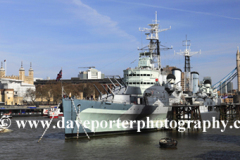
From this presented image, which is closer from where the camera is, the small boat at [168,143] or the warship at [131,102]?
the small boat at [168,143]

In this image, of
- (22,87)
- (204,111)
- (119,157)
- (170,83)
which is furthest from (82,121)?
(22,87)

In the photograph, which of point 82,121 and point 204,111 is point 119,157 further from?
point 204,111

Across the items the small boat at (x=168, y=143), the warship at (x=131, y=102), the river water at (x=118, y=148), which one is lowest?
the river water at (x=118, y=148)

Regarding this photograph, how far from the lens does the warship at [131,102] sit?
113 ft

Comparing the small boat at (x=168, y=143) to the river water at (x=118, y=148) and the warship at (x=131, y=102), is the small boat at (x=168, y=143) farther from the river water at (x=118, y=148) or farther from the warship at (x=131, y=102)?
the warship at (x=131, y=102)

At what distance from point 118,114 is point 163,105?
35.5 ft

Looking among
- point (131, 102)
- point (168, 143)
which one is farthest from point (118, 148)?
point (131, 102)

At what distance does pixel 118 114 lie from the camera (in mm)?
38281

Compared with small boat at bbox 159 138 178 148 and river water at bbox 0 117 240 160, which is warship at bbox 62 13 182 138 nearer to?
river water at bbox 0 117 240 160

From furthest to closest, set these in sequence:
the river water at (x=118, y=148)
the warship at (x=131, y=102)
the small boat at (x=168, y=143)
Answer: the warship at (x=131, y=102) < the small boat at (x=168, y=143) < the river water at (x=118, y=148)

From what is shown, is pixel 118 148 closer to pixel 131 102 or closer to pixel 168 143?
pixel 168 143

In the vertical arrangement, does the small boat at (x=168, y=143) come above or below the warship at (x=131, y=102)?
below

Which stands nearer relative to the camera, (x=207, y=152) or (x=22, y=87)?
(x=207, y=152)

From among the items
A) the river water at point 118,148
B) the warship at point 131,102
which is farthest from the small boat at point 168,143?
the warship at point 131,102
